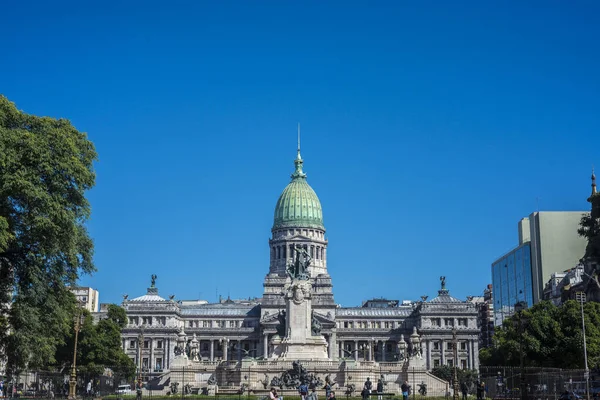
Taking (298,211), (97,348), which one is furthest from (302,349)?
(298,211)

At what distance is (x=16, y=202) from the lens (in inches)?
1980

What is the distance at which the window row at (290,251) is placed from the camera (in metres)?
191

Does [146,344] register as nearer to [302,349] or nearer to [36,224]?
[302,349]

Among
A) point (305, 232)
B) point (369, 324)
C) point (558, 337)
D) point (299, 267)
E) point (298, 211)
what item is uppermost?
point (298, 211)

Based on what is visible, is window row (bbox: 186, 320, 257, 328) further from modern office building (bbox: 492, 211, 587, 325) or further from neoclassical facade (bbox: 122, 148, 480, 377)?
modern office building (bbox: 492, 211, 587, 325)

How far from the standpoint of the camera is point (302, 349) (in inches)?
3140

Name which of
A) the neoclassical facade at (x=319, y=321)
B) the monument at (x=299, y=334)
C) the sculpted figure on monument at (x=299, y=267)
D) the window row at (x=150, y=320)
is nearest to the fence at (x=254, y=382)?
the monument at (x=299, y=334)

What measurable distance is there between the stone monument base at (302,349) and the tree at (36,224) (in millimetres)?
29627

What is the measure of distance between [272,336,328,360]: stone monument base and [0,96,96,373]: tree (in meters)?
29.6

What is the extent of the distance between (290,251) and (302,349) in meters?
111

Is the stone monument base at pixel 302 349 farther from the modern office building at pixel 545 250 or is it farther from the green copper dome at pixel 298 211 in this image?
the green copper dome at pixel 298 211

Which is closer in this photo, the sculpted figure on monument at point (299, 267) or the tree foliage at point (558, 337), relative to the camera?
the tree foliage at point (558, 337)

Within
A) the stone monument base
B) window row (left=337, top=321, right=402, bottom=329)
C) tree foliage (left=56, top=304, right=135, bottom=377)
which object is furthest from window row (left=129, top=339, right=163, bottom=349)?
the stone monument base

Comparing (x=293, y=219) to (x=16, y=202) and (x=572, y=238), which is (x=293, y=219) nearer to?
(x=572, y=238)
